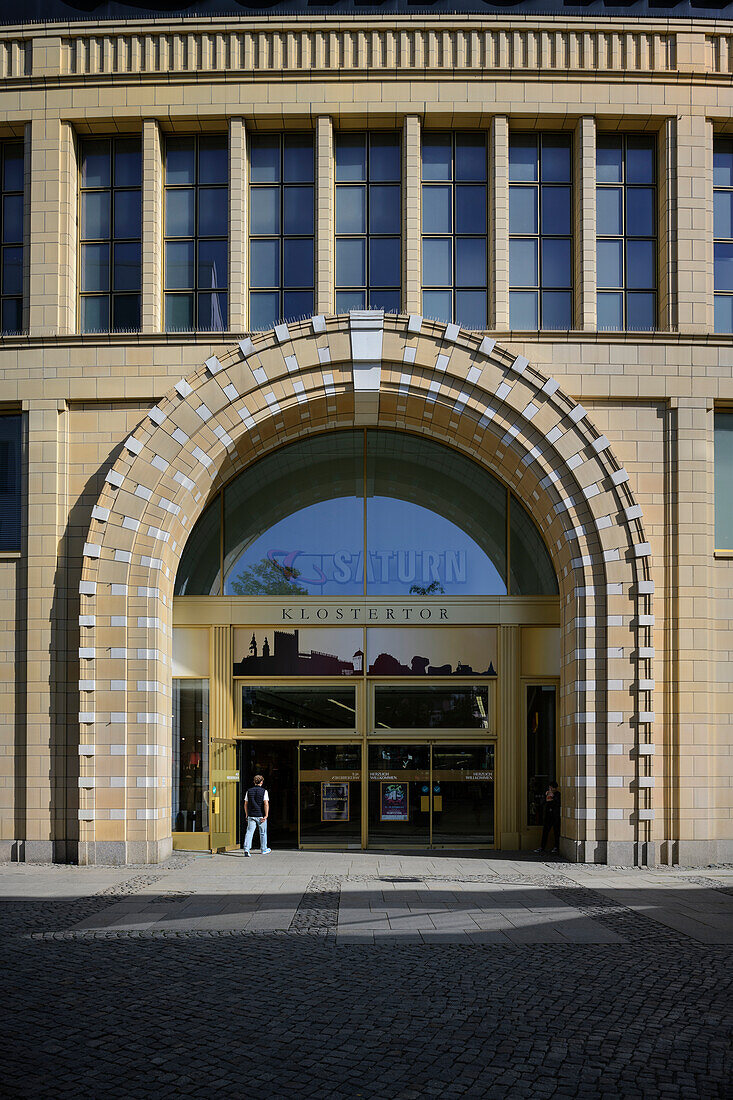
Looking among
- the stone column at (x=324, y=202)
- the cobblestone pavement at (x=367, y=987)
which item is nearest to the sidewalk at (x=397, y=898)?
the cobblestone pavement at (x=367, y=987)

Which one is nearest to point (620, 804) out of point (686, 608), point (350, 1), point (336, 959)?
point (686, 608)

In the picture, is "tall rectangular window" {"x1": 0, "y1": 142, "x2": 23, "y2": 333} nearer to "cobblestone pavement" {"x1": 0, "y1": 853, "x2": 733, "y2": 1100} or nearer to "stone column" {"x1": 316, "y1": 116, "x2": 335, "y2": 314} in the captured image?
"stone column" {"x1": 316, "y1": 116, "x2": 335, "y2": 314}

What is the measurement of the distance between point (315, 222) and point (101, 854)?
12333 millimetres

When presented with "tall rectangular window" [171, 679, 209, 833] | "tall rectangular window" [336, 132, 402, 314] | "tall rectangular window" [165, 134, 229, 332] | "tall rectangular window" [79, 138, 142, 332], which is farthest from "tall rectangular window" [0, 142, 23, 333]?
"tall rectangular window" [171, 679, 209, 833]

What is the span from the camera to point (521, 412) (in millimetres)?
20203

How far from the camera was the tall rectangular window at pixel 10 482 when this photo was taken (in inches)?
819

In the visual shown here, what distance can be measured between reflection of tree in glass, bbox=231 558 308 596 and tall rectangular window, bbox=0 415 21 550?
14.5ft

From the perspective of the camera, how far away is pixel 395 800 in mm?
22078

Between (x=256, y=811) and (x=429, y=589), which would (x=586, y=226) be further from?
(x=256, y=811)

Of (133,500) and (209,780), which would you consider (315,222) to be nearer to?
(133,500)

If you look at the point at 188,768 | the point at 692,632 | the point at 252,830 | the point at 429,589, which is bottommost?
the point at 252,830

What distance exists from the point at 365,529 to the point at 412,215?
626 cm

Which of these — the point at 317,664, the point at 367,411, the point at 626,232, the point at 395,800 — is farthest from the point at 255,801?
the point at 626,232

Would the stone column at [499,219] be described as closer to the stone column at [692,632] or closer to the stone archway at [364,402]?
the stone archway at [364,402]
